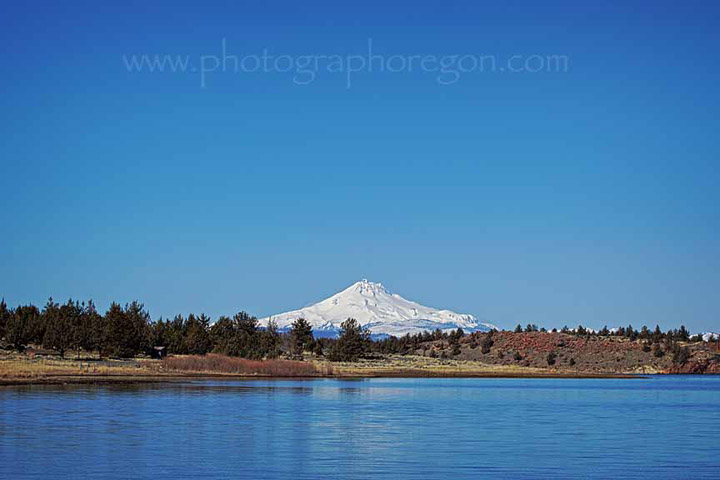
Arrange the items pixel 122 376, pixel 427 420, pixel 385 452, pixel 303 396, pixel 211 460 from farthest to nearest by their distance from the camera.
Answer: pixel 122 376 < pixel 303 396 < pixel 427 420 < pixel 385 452 < pixel 211 460

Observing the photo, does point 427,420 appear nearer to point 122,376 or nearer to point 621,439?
point 621,439

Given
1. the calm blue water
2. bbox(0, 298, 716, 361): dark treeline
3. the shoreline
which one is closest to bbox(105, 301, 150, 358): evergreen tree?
bbox(0, 298, 716, 361): dark treeline

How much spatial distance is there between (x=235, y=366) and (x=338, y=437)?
58589 mm

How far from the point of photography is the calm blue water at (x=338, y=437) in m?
27.3

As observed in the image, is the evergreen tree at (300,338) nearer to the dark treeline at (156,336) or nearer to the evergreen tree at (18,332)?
the dark treeline at (156,336)

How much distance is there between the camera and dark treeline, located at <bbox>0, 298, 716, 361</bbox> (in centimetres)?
10025

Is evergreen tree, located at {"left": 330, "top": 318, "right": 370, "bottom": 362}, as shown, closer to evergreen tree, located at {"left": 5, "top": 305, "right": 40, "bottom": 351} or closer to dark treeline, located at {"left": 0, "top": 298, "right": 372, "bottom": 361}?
dark treeline, located at {"left": 0, "top": 298, "right": 372, "bottom": 361}

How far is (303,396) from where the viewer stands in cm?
6103

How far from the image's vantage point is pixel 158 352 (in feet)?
380

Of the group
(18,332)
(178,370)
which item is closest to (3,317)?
(18,332)

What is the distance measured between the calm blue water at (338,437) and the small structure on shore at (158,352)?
5568 centimetres

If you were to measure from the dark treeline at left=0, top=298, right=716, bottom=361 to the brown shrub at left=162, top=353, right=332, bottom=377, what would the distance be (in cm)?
1196

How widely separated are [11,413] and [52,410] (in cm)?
246

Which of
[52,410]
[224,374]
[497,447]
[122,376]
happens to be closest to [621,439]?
[497,447]
